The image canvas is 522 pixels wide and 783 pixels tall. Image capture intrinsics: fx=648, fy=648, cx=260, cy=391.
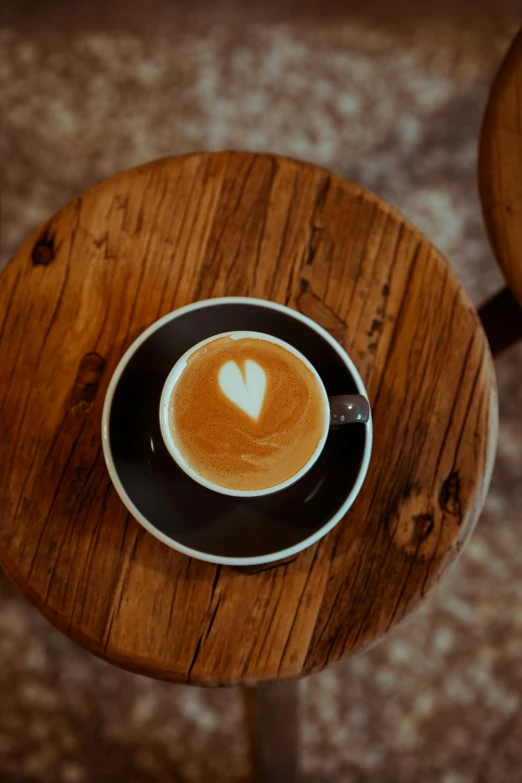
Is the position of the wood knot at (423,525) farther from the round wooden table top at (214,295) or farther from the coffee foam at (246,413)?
the coffee foam at (246,413)

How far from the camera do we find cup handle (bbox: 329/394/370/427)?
0.65 meters

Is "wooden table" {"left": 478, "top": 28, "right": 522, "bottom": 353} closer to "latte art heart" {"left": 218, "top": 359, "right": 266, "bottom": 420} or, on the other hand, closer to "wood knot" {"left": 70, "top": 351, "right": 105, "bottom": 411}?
"latte art heart" {"left": 218, "top": 359, "right": 266, "bottom": 420}

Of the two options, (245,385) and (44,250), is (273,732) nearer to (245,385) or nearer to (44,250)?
(245,385)

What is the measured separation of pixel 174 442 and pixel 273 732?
0.64 metres

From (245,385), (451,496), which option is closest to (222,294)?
(245,385)

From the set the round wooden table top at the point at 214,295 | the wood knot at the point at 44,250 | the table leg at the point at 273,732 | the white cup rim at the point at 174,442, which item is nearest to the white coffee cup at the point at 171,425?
the white cup rim at the point at 174,442

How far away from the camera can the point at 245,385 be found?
2.20ft

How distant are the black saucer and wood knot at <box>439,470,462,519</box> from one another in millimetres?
117

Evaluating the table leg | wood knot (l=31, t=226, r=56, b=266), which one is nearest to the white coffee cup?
wood knot (l=31, t=226, r=56, b=266)

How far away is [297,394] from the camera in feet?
2.19

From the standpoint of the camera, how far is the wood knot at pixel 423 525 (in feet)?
2.41

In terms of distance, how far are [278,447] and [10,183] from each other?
101 centimetres

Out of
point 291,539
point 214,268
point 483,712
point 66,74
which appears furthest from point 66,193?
point 483,712

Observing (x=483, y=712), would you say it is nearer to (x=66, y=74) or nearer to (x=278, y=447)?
(x=278, y=447)
